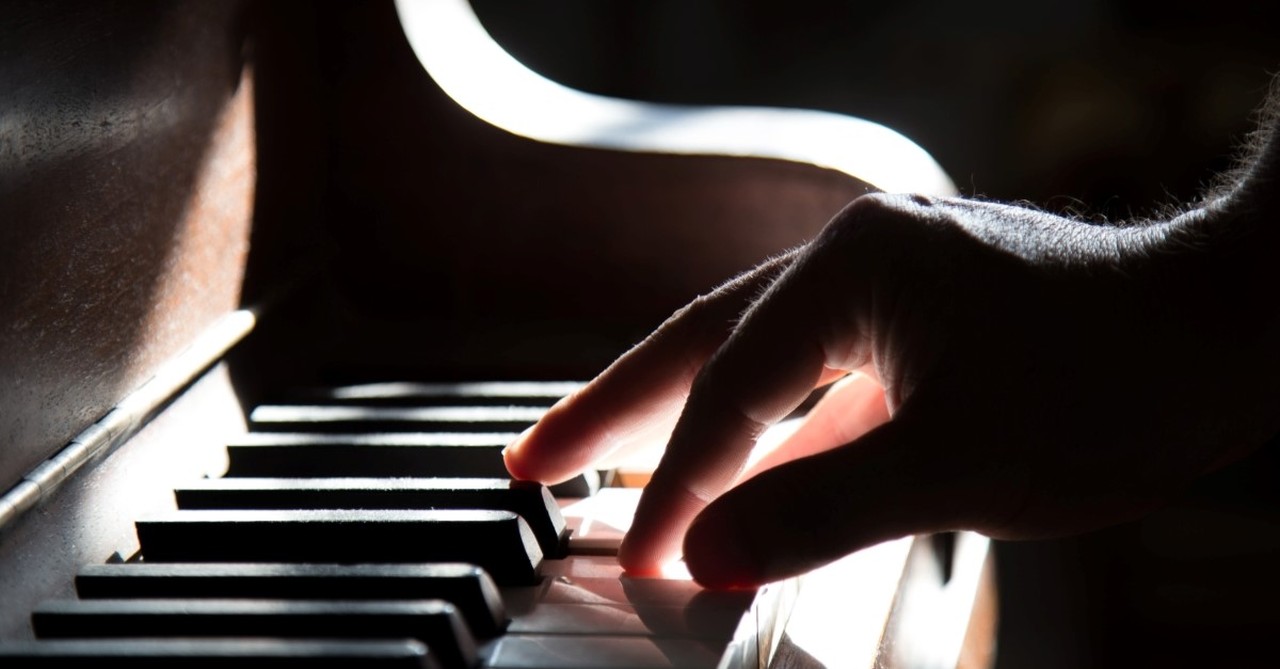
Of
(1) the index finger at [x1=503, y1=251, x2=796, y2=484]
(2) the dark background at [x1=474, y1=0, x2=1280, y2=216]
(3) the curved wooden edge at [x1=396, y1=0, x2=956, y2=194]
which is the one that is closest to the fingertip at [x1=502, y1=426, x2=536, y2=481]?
(1) the index finger at [x1=503, y1=251, x2=796, y2=484]

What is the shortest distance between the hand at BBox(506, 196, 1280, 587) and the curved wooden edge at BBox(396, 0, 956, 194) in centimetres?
28

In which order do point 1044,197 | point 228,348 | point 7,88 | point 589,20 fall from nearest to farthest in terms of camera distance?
1. point 7,88
2. point 228,348
3. point 1044,197
4. point 589,20

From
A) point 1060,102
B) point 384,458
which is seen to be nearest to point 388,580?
point 384,458

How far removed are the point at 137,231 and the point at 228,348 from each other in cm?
14

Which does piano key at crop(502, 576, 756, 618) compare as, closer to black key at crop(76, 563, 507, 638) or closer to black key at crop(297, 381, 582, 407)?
black key at crop(76, 563, 507, 638)

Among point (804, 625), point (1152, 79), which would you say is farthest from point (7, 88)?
point (1152, 79)

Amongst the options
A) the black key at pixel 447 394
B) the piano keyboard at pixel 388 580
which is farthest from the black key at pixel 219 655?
the black key at pixel 447 394

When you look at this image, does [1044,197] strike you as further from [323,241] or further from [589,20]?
[589,20]

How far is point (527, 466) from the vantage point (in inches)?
37.4

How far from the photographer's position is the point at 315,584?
2.52 ft

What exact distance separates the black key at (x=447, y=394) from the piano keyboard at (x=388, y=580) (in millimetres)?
50

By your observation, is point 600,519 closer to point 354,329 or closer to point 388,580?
point 388,580

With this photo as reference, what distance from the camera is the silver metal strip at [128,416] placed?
791 millimetres

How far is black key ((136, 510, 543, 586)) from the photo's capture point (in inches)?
32.8
